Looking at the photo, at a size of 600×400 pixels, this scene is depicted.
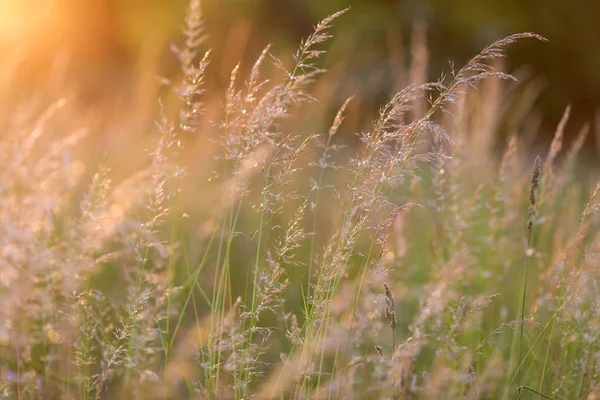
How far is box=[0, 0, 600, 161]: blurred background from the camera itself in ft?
25.4

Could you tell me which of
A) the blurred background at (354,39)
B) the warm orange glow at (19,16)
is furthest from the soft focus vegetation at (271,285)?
the blurred background at (354,39)

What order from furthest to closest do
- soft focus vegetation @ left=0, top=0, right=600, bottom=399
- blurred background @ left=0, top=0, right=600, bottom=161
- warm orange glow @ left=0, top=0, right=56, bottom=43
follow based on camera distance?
blurred background @ left=0, top=0, right=600, bottom=161
warm orange glow @ left=0, top=0, right=56, bottom=43
soft focus vegetation @ left=0, top=0, right=600, bottom=399

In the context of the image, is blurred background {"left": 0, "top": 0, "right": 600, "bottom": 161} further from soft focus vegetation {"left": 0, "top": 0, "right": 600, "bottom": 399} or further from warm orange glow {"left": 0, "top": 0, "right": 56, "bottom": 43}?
soft focus vegetation {"left": 0, "top": 0, "right": 600, "bottom": 399}

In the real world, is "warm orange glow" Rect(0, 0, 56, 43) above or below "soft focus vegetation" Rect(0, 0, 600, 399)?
above

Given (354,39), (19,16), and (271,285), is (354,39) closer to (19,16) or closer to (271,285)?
Answer: (19,16)

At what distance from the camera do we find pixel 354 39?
1154 centimetres

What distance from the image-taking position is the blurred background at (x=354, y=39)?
773cm

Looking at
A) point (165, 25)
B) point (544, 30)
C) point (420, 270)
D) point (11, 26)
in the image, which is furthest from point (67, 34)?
point (544, 30)

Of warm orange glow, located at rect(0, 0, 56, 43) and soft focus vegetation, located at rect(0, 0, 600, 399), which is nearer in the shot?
soft focus vegetation, located at rect(0, 0, 600, 399)

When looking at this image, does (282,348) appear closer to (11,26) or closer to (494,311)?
(494,311)

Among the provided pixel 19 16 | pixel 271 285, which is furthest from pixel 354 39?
pixel 271 285

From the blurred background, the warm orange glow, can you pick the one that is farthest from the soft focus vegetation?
the blurred background

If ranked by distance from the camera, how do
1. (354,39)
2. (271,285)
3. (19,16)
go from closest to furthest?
(271,285)
(19,16)
(354,39)

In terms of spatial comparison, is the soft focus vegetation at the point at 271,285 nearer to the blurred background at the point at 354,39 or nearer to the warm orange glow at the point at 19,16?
the warm orange glow at the point at 19,16
